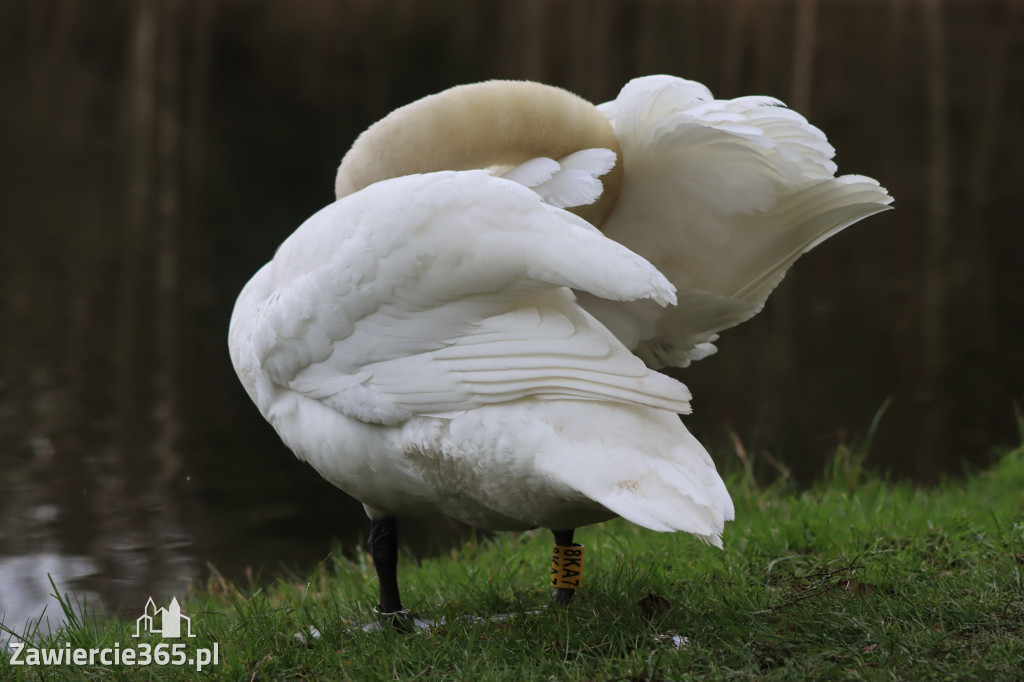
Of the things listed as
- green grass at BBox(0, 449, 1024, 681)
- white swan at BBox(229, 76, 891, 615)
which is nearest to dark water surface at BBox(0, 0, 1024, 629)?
green grass at BBox(0, 449, 1024, 681)

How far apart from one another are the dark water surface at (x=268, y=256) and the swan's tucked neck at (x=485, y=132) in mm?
2749

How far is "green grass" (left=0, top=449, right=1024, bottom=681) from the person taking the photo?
3.21 m

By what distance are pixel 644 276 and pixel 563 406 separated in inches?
15.5

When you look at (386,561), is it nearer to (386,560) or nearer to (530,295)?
(386,560)

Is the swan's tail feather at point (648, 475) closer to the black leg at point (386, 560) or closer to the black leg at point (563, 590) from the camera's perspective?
the black leg at point (563, 590)

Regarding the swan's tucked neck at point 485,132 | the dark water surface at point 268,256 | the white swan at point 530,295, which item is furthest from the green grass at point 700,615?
the dark water surface at point 268,256

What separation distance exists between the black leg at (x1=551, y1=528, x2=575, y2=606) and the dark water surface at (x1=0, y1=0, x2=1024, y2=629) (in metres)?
2.53

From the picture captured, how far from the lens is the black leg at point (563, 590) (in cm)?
392

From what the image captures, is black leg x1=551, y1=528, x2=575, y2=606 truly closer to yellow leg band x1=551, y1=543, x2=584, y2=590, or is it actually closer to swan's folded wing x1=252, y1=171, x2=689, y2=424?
yellow leg band x1=551, y1=543, x2=584, y2=590

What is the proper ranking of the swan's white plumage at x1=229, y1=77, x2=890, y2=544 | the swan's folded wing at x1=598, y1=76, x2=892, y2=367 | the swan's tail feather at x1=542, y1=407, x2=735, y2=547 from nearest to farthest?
the swan's tail feather at x1=542, y1=407, x2=735, y2=547
the swan's white plumage at x1=229, y1=77, x2=890, y2=544
the swan's folded wing at x1=598, y1=76, x2=892, y2=367

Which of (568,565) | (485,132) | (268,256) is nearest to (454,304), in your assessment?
(485,132)

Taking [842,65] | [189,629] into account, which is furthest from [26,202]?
[842,65]

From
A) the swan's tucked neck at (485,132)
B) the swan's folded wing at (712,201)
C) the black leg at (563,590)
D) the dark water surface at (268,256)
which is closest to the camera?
the swan's folded wing at (712,201)

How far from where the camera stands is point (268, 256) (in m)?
11.3
